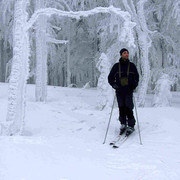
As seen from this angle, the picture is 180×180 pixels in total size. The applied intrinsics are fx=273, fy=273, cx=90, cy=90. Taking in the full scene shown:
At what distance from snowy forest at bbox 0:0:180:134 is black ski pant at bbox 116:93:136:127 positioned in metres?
1.34

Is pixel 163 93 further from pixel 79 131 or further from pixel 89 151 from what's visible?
pixel 89 151

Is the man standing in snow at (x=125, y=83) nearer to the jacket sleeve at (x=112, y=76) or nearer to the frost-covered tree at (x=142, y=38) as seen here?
the jacket sleeve at (x=112, y=76)

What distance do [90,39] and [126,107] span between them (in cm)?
1720

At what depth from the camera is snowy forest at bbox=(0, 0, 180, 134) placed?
683 cm

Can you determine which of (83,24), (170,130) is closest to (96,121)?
(170,130)

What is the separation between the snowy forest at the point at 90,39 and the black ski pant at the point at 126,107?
134 cm

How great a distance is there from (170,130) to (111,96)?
5405 millimetres

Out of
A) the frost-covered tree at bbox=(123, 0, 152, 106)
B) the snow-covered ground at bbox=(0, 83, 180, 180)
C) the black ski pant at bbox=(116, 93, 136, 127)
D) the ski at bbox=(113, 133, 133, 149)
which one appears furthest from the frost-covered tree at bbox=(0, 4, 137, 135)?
the frost-covered tree at bbox=(123, 0, 152, 106)

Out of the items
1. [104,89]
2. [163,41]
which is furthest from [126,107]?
[163,41]

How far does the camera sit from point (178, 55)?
59.0 feet

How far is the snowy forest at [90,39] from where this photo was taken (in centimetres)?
683

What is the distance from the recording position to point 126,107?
696 cm

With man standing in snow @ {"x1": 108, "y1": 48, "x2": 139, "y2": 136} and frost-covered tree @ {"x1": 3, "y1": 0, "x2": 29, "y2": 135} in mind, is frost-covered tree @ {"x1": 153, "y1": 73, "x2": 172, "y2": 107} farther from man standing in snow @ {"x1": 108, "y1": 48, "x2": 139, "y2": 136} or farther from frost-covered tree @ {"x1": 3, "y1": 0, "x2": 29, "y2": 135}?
frost-covered tree @ {"x1": 3, "y1": 0, "x2": 29, "y2": 135}

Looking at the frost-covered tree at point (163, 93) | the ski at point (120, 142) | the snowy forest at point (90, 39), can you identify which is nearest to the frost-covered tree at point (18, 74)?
the snowy forest at point (90, 39)
